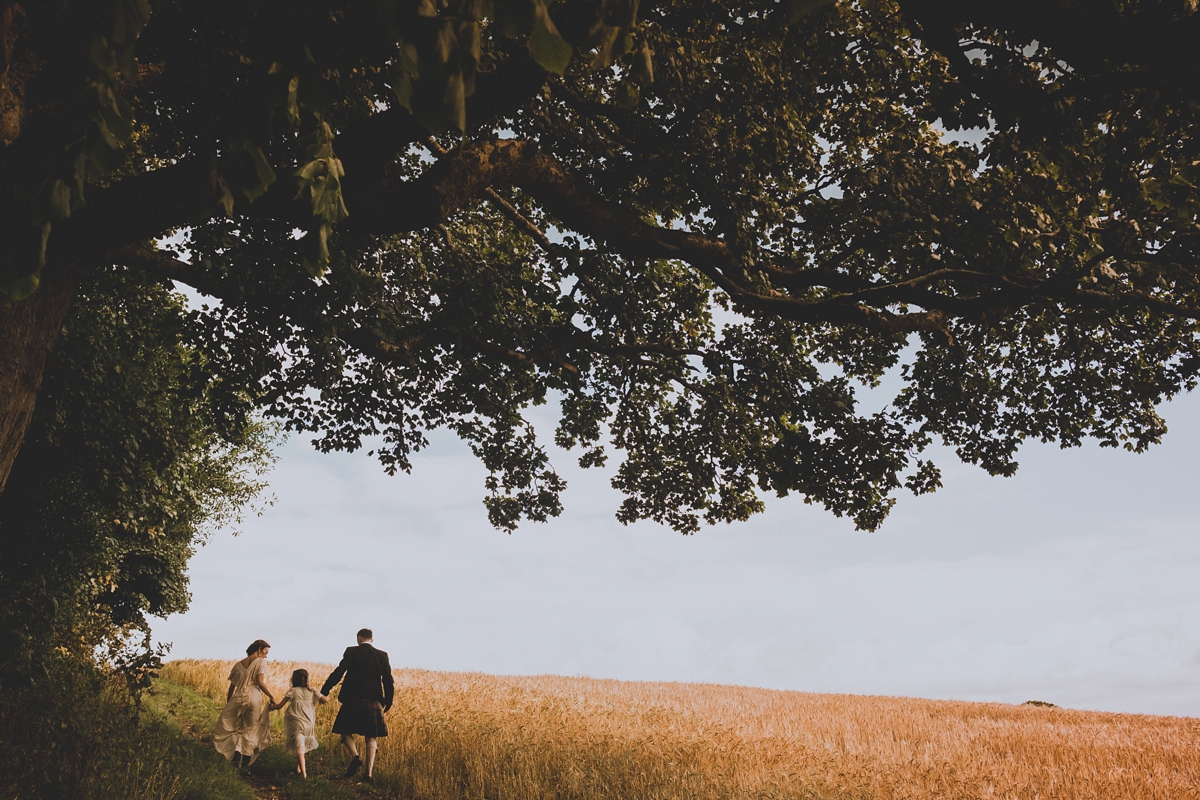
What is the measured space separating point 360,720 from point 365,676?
2.16 ft

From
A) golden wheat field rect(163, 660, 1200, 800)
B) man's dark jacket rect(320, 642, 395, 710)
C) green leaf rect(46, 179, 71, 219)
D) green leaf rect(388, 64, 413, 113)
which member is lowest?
golden wheat field rect(163, 660, 1200, 800)

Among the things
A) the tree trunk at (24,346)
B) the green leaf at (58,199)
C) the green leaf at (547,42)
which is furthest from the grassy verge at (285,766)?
the green leaf at (547,42)

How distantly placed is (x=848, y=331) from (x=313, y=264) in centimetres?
1202

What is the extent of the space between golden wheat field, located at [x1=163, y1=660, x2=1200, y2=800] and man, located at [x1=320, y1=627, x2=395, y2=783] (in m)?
0.61

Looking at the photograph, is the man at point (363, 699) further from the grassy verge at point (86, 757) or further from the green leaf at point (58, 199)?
the green leaf at point (58, 199)

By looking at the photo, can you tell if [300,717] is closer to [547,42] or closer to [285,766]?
[285,766]

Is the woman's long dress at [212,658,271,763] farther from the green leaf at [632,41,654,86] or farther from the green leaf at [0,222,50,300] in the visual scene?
the green leaf at [632,41,654,86]

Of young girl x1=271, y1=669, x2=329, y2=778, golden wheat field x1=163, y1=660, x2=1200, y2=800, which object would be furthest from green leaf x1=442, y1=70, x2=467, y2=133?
young girl x1=271, y1=669, x2=329, y2=778

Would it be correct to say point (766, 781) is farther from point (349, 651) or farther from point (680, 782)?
point (349, 651)

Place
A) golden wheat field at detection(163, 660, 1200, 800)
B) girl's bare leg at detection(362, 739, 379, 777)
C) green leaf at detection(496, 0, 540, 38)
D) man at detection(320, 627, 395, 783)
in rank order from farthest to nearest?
man at detection(320, 627, 395, 783)
girl's bare leg at detection(362, 739, 379, 777)
golden wheat field at detection(163, 660, 1200, 800)
green leaf at detection(496, 0, 540, 38)

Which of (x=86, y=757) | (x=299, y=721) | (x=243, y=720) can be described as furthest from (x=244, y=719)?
(x=86, y=757)

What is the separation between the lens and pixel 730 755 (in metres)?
11.1

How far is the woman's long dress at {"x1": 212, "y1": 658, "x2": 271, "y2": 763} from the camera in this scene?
1220cm

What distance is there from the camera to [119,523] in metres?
17.3
